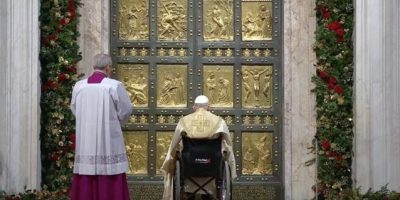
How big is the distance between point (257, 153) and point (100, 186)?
3746 mm

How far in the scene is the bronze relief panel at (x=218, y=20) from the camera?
42.1 feet

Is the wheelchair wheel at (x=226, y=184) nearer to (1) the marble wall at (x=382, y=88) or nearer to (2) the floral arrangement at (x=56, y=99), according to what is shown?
(1) the marble wall at (x=382, y=88)

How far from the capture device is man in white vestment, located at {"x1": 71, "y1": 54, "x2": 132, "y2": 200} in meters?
9.48

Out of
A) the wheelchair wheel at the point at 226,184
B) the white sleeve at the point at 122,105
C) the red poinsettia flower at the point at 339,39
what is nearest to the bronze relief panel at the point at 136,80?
the wheelchair wheel at the point at 226,184

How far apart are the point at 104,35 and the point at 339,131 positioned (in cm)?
327

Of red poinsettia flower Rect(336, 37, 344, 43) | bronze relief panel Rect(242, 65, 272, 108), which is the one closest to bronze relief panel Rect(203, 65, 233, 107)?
bronze relief panel Rect(242, 65, 272, 108)

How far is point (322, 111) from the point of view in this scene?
40.2 ft

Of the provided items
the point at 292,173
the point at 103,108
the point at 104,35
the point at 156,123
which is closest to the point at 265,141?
the point at 292,173

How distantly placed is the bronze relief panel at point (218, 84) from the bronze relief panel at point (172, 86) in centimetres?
29

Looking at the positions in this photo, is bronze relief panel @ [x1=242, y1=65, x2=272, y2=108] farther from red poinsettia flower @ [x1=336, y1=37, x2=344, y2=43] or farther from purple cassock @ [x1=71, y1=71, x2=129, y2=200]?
purple cassock @ [x1=71, y1=71, x2=129, y2=200]

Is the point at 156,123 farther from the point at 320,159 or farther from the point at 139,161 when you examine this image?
the point at 320,159

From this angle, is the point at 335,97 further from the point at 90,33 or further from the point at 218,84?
the point at 90,33

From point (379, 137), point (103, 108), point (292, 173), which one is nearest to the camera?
point (103, 108)

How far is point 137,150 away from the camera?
1278 centimetres
